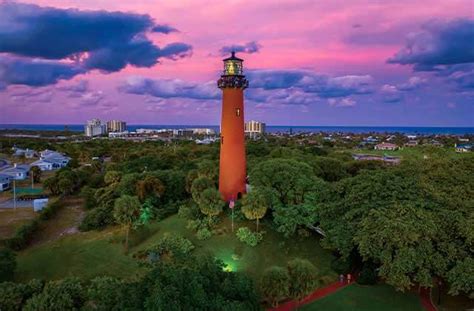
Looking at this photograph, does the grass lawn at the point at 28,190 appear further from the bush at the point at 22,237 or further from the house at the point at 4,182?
the bush at the point at 22,237

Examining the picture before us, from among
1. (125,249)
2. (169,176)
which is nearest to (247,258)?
(125,249)

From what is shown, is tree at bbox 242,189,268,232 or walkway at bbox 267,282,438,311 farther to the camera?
tree at bbox 242,189,268,232

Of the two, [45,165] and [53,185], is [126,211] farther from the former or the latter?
[45,165]

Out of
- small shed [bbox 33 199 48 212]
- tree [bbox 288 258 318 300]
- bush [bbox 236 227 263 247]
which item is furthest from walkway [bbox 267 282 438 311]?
small shed [bbox 33 199 48 212]

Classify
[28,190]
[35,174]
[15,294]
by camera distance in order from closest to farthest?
[15,294]
[28,190]
[35,174]

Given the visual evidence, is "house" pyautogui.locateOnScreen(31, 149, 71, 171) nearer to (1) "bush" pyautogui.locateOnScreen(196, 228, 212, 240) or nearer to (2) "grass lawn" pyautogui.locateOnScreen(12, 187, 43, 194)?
(2) "grass lawn" pyautogui.locateOnScreen(12, 187, 43, 194)

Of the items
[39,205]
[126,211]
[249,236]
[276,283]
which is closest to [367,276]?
[276,283]

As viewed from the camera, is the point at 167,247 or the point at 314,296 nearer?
the point at 314,296

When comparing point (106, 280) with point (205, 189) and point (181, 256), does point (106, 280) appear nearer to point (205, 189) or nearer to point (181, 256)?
point (181, 256)
